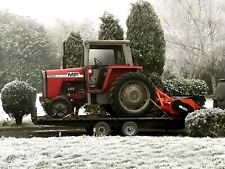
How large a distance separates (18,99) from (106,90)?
4212 mm

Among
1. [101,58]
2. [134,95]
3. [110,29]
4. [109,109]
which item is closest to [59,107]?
[109,109]

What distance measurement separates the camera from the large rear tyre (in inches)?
438

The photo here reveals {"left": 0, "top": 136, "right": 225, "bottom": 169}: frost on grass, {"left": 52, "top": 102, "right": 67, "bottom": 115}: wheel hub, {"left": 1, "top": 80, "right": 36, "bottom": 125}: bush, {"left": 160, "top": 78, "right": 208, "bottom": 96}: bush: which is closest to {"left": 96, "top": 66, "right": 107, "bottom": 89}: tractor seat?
{"left": 52, "top": 102, "right": 67, "bottom": 115}: wheel hub

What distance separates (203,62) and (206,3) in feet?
13.5

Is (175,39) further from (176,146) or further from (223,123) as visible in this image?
(176,146)

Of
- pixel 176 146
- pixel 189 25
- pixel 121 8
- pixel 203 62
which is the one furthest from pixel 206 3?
pixel 176 146

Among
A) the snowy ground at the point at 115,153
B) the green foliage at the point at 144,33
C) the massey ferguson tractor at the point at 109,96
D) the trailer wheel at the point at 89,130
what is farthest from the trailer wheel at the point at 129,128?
the green foliage at the point at 144,33

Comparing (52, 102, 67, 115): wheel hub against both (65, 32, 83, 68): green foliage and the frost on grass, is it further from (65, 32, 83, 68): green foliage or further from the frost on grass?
(65, 32, 83, 68): green foliage

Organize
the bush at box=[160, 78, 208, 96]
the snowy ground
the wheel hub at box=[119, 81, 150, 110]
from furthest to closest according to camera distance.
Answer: the bush at box=[160, 78, 208, 96], the wheel hub at box=[119, 81, 150, 110], the snowy ground

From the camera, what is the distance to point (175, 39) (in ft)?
102

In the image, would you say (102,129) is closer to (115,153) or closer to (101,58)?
(101,58)

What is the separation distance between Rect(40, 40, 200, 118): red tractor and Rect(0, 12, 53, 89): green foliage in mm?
24986

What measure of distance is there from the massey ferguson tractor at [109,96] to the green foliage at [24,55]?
81.9ft

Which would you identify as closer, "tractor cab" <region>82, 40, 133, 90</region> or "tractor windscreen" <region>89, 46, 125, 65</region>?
"tractor cab" <region>82, 40, 133, 90</region>
